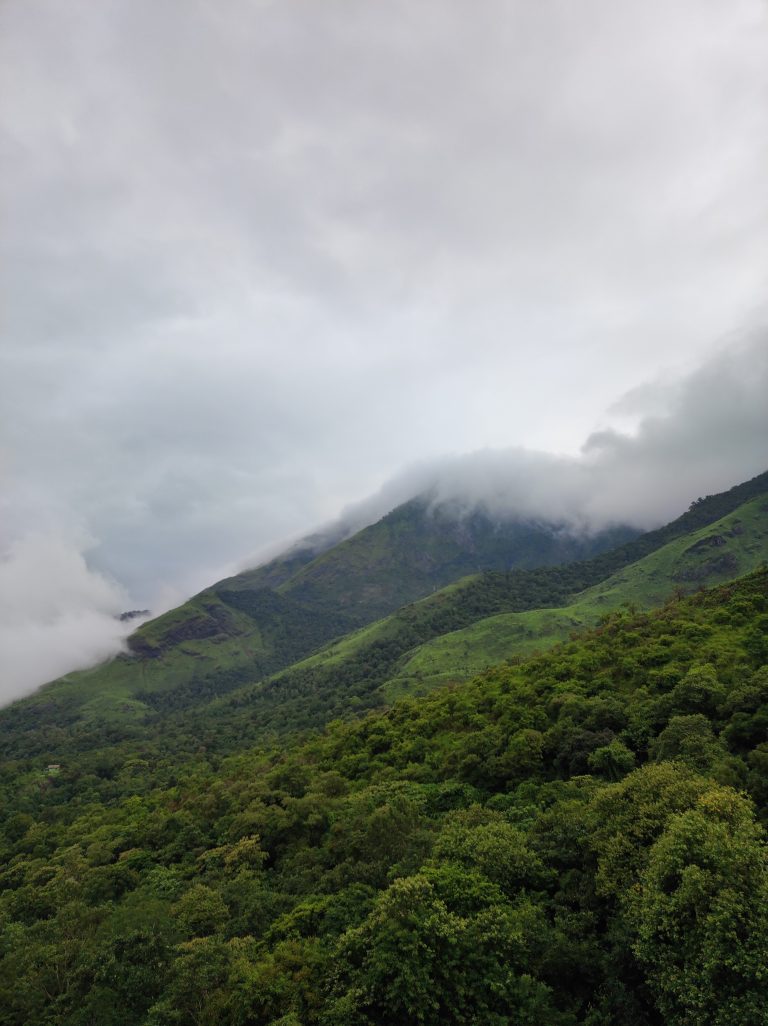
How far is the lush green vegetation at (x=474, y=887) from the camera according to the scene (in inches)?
1151

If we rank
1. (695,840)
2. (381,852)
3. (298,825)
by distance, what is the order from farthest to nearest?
(298,825) → (381,852) → (695,840)

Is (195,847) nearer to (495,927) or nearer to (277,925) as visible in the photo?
(277,925)

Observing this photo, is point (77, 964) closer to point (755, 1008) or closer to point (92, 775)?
point (755, 1008)

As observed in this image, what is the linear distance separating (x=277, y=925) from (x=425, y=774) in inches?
1436

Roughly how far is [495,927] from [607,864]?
10184 mm

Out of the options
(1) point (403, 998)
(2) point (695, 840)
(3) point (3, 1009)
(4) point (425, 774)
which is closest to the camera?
(1) point (403, 998)

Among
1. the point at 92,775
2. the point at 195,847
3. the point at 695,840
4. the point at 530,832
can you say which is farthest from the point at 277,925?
the point at 92,775

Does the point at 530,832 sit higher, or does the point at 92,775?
the point at 92,775

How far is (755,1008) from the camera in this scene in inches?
938

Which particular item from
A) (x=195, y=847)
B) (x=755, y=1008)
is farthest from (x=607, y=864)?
(x=195, y=847)

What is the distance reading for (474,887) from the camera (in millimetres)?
35906

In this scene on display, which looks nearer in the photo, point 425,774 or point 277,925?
point 277,925

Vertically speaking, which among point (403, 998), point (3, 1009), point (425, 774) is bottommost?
point (425, 774)

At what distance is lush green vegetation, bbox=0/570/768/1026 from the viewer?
95.9 ft
